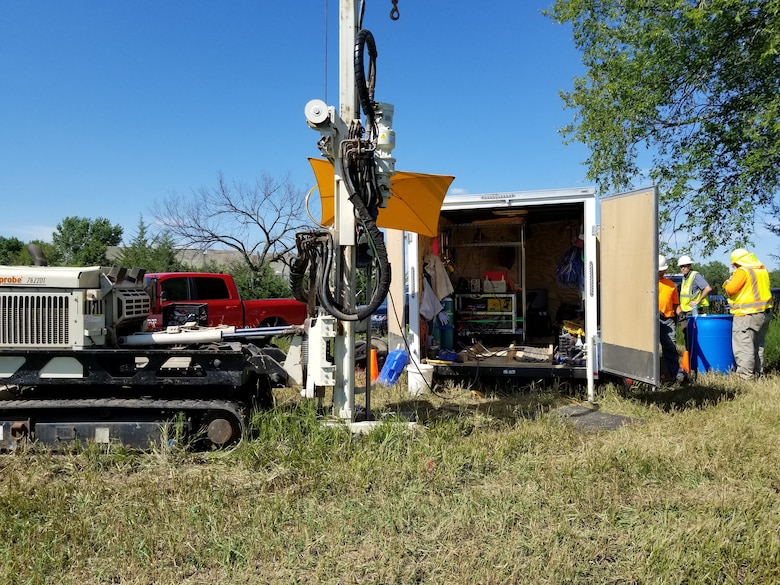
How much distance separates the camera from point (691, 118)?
11.3 meters

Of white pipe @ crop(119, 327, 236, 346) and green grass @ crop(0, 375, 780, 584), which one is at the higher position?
white pipe @ crop(119, 327, 236, 346)

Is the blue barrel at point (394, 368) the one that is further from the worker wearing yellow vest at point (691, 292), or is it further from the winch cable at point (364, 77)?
the worker wearing yellow vest at point (691, 292)

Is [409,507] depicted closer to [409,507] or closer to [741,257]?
[409,507]

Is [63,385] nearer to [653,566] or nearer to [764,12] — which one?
[653,566]

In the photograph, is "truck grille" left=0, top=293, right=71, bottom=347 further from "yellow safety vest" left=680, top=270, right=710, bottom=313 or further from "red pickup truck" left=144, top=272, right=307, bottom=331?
"yellow safety vest" left=680, top=270, right=710, bottom=313

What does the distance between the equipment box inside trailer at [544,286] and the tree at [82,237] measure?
28358 mm

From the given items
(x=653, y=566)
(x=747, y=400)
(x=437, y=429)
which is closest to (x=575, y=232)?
(x=747, y=400)

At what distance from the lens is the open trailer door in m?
5.94

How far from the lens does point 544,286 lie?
1110cm

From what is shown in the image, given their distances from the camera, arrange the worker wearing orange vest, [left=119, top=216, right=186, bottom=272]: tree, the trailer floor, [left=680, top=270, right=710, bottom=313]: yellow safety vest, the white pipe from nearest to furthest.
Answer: the white pipe, the trailer floor, the worker wearing orange vest, [left=680, top=270, right=710, bottom=313]: yellow safety vest, [left=119, top=216, right=186, bottom=272]: tree

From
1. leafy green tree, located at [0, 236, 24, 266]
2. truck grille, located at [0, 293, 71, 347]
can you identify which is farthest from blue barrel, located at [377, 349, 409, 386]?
leafy green tree, located at [0, 236, 24, 266]

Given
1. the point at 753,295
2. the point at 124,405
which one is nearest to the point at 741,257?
the point at 753,295

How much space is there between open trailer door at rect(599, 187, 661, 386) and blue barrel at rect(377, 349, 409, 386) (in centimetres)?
251

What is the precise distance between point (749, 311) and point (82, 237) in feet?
132
